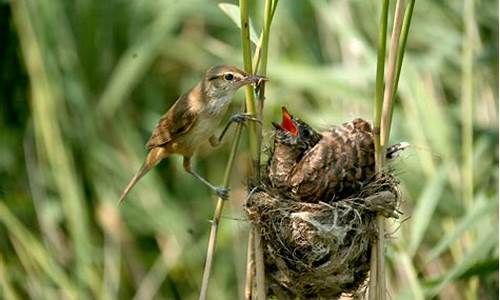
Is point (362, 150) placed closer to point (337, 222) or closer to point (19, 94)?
point (337, 222)

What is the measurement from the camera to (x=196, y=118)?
396 cm

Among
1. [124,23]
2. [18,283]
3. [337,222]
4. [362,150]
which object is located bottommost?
[18,283]

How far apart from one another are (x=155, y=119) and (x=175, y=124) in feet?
5.88

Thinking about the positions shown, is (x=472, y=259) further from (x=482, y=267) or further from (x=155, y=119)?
(x=155, y=119)

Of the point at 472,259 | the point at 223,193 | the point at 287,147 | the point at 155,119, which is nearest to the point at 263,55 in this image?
the point at 223,193

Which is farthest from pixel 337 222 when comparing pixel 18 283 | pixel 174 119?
pixel 18 283

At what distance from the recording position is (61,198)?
5.45 meters

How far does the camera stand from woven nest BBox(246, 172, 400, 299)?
3051mm

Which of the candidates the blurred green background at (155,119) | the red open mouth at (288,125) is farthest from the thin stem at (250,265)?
the blurred green background at (155,119)

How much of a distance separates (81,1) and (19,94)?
1.93ft

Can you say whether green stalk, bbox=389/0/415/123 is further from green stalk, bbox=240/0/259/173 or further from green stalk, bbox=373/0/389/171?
green stalk, bbox=240/0/259/173

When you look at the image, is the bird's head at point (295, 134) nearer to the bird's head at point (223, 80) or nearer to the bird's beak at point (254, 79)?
the bird's head at point (223, 80)

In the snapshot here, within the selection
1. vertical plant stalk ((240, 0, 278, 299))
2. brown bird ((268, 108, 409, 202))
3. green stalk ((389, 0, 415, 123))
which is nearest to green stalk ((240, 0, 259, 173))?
vertical plant stalk ((240, 0, 278, 299))

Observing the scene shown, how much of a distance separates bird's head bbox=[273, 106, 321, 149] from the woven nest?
0.33m
